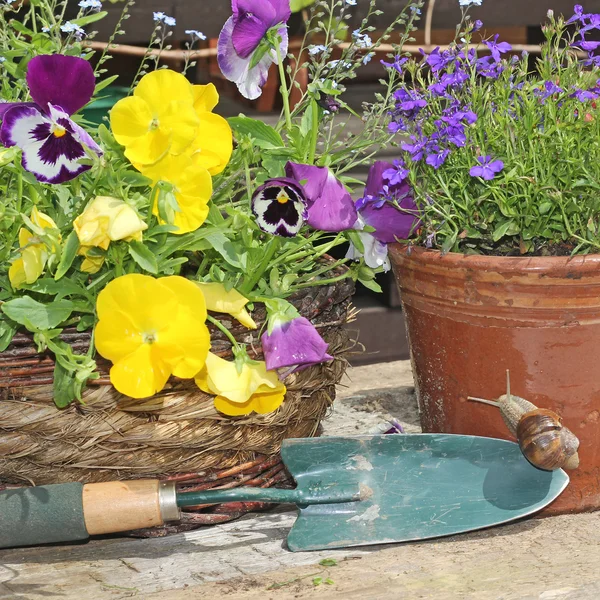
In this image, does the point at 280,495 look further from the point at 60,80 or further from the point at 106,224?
the point at 60,80

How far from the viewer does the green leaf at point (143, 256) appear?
1.15 metres

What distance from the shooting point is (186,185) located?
1207 mm

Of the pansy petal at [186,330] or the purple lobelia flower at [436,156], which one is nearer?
the pansy petal at [186,330]

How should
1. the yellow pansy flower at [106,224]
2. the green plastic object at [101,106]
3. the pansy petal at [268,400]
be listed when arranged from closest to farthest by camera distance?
the yellow pansy flower at [106,224] → the pansy petal at [268,400] → the green plastic object at [101,106]

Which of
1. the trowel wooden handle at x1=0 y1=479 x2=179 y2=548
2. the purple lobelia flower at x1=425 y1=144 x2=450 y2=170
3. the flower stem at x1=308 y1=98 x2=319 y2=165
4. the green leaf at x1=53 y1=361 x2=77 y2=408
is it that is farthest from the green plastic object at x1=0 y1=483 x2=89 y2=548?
the purple lobelia flower at x1=425 y1=144 x2=450 y2=170

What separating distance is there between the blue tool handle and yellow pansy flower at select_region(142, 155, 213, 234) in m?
0.39

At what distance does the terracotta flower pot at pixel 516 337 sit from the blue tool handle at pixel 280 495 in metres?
0.25

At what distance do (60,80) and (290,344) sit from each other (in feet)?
1.55

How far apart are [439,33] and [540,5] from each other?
1.62m

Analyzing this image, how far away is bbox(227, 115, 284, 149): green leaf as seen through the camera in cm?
→ 129

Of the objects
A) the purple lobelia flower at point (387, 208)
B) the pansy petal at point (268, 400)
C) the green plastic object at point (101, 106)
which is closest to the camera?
the pansy petal at point (268, 400)

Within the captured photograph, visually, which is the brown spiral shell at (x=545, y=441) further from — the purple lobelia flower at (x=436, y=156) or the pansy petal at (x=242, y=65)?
the pansy petal at (x=242, y=65)

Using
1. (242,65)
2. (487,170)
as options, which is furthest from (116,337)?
(487,170)

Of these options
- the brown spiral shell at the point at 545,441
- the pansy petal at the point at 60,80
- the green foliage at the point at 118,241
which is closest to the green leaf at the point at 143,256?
the green foliage at the point at 118,241
